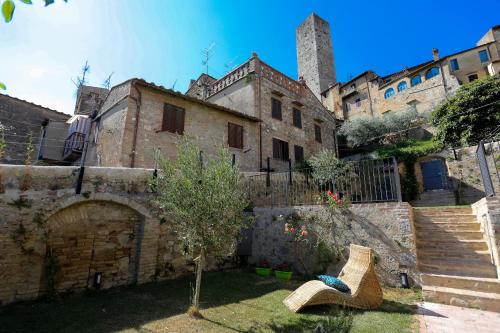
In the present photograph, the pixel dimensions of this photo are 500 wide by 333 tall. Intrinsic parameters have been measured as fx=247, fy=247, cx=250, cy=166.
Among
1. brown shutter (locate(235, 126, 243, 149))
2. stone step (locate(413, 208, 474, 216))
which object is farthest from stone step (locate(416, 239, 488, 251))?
brown shutter (locate(235, 126, 243, 149))

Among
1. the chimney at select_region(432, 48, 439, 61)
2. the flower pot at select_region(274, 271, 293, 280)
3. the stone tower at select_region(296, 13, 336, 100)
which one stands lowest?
the flower pot at select_region(274, 271, 293, 280)

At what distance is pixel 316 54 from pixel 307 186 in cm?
3405

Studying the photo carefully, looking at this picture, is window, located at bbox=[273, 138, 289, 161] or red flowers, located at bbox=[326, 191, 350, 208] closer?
red flowers, located at bbox=[326, 191, 350, 208]

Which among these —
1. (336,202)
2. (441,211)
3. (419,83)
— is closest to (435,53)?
(419,83)

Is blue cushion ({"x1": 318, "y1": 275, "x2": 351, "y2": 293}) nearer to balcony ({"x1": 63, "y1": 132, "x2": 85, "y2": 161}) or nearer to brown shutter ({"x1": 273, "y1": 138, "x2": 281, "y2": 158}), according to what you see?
brown shutter ({"x1": 273, "y1": 138, "x2": 281, "y2": 158})

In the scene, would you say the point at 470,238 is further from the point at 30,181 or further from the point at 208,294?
the point at 30,181

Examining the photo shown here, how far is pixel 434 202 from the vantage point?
1523cm

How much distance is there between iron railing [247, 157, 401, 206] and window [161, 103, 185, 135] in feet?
14.8

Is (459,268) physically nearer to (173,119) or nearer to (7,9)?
(7,9)

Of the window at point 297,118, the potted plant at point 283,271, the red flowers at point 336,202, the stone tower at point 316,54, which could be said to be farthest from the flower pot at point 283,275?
the stone tower at point 316,54

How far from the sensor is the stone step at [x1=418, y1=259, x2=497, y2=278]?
218 inches

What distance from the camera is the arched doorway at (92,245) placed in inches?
221

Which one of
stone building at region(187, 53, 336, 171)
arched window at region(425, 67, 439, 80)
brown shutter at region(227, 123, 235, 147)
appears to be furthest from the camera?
arched window at region(425, 67, 439, 80)

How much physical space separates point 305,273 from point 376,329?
11.5ft
